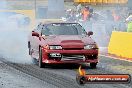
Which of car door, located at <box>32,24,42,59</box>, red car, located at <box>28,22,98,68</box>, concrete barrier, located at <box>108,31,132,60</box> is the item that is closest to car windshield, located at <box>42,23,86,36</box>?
red car, located at <box>28,22,98,68</box>

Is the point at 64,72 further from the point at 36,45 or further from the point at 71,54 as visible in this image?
the point at 36,45

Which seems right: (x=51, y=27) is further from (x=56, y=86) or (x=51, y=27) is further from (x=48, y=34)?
(x=56, y=86)

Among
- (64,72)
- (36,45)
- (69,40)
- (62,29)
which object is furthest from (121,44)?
(64,72)

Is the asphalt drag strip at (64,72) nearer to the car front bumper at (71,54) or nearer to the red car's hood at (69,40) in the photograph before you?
the car front bumper at (71,54)

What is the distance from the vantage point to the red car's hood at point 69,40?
1280cm

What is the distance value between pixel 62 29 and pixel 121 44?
4.24m

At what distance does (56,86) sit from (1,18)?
27.7 meters

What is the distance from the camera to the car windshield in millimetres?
13863

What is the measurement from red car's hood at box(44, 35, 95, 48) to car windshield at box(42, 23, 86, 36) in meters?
0.40

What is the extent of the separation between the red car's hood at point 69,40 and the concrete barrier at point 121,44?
376 centimetres

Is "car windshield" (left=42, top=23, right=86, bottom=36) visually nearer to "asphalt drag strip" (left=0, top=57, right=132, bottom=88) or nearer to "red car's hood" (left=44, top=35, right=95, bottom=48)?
"red car's hood" (left=44, top=35, right=95, bottom=48)

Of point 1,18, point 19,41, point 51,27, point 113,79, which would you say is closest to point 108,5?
point 1,18

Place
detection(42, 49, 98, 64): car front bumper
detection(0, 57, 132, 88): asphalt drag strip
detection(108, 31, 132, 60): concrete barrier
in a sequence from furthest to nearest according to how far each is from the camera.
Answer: detection(108, 31, 132, 60): concrete barrier → detection(42, 49, 98, 64): car front bumper → detection(0, 57, 132, 88): asphalt drag strip

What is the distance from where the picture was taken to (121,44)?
17.5 m
